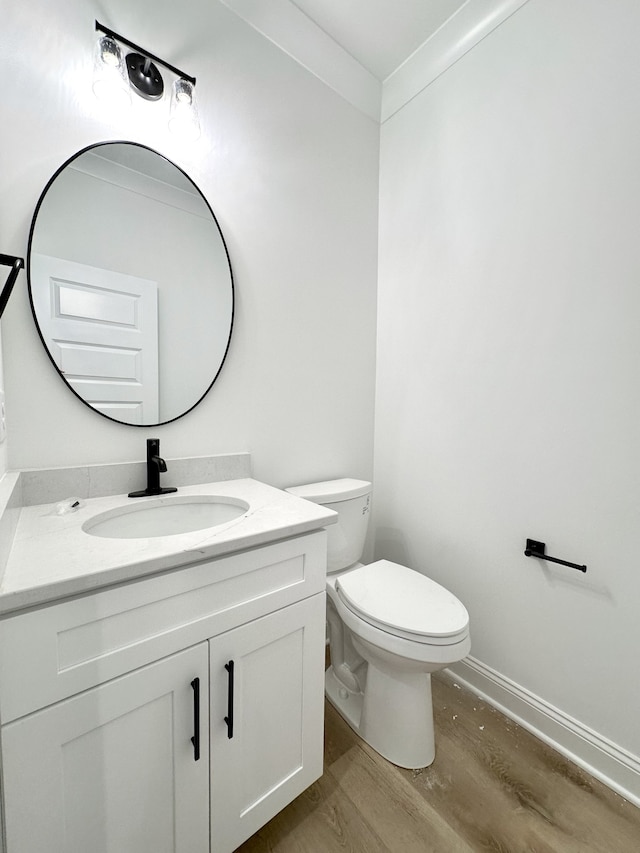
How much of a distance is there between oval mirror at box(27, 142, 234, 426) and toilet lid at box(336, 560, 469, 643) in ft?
2.87

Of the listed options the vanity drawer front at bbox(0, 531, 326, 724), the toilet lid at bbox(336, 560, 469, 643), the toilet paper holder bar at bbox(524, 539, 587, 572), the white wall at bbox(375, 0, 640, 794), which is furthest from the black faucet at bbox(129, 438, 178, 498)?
the toilet paper holder bar at bbox(524, 539, 587, 572)

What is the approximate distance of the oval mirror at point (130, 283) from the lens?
1.07m

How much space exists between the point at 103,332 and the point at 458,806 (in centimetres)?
176

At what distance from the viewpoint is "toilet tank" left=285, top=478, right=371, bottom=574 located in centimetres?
149

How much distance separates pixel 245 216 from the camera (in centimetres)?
143

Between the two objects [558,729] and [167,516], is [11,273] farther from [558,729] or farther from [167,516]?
[558,729]

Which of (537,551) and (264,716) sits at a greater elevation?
(537,551)

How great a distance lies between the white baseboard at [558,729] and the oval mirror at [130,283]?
1570 mm

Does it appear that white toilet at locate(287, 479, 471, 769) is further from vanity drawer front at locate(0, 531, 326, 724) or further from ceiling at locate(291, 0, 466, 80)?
ceiling at locate(291, 0, 466, 80)

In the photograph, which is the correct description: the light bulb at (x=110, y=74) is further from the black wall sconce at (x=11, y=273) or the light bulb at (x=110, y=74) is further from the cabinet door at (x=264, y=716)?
the cabinet door at (x=264, y=716)

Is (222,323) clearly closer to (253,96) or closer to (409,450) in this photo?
(253,96)

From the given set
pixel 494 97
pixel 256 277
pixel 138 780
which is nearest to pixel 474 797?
pixel 138 780

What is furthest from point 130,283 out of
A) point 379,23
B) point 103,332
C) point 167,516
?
point 379,23

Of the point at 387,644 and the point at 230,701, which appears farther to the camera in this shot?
the point at 387,644
